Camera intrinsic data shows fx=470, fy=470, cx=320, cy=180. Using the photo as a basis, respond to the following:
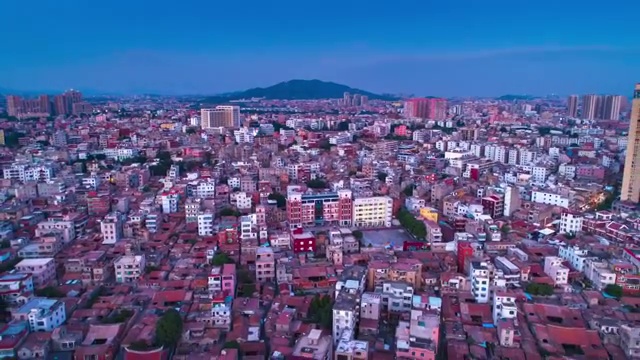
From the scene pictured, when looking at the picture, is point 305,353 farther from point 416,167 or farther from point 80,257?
point 416,167

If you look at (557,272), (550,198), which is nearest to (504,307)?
(557,272)

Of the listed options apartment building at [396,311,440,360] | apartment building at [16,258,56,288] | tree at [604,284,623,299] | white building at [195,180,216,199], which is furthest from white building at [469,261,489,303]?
white building at [195,180,216,199]

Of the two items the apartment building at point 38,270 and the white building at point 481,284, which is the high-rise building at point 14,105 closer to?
the apartment building at point 38,270

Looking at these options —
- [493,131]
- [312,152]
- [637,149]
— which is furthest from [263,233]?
[493,131]

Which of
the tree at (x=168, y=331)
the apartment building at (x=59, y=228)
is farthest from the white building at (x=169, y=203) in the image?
the tree at (x=168, y=331)

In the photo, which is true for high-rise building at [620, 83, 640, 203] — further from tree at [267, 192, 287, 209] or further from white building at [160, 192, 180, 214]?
white building at [160, 192, 180, 214]

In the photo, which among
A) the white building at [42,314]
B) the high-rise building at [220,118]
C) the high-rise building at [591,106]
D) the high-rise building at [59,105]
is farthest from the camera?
the high-rise building at [59,105]

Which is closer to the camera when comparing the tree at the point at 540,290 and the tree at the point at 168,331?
the tree at the point at 168,331
